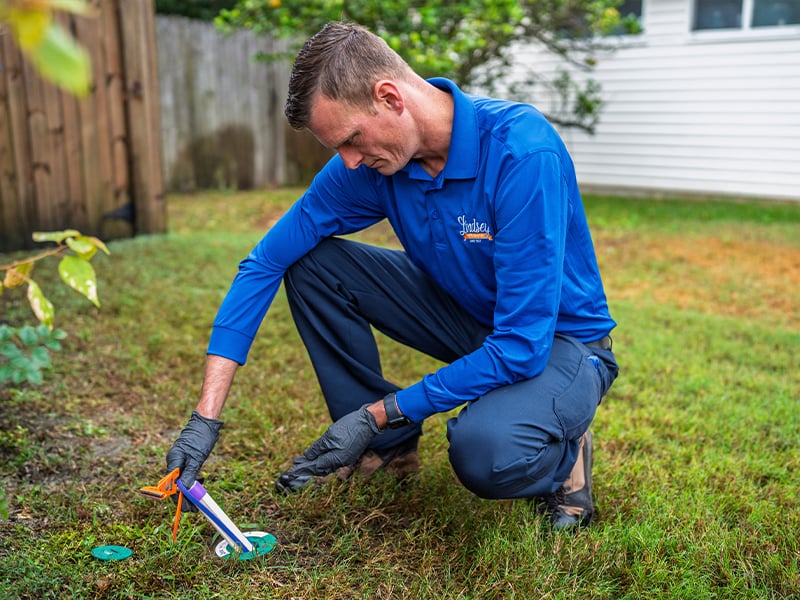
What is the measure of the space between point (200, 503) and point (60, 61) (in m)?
1.60

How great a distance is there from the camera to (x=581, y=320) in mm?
2305

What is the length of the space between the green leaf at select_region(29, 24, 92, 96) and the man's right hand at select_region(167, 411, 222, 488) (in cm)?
160

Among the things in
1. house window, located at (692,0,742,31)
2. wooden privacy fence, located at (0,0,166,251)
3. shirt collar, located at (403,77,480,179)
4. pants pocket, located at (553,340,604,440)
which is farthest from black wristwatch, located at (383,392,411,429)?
house window, located at (692,0,742,31)

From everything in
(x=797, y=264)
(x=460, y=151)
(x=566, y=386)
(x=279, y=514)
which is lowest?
(x=797, y=264)

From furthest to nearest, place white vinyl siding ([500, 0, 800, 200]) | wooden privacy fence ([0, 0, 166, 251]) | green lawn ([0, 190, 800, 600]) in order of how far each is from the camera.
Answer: white vinyl siding ([500, 0, 800, 200]) < wooden privacy fence ([0, 0, 166, 251]) < green lawn ([0, 190, 800, 600])

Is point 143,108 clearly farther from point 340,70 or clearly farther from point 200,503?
point 200,503

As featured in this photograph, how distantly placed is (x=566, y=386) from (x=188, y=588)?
1082 mm

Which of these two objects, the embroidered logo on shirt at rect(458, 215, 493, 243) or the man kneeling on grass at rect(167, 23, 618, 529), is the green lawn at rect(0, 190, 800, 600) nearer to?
the man kneeling on grass at rect(167, 23, 618, 529)

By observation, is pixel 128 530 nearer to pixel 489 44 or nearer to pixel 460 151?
pixel 460 151

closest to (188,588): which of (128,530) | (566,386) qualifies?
(128,530)

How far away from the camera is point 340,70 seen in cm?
202

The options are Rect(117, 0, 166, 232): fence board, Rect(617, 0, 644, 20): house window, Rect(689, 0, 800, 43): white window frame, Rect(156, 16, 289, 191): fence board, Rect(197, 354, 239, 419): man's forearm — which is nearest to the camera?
Rect(197, 354, 239, 419): man's forearm

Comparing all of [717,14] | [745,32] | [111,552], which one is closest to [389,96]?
[111,552]

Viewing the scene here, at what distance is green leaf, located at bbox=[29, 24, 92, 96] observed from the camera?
59cm
